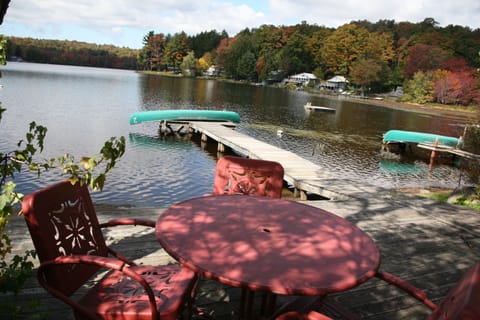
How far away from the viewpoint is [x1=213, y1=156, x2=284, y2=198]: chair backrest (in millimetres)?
3447

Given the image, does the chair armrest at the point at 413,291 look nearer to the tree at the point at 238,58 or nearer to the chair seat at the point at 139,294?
the chair seat at the point at 139,294

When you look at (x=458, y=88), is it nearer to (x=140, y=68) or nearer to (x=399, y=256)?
(x=399, y=256)

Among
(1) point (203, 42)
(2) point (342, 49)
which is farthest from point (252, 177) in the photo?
(1) point (203, 42)

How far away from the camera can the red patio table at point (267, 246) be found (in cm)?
165

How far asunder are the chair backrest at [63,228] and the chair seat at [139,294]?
14 cm

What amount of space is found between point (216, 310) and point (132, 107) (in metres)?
25.8

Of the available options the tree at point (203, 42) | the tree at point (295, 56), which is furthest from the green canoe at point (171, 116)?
the tree at point (203, 42)

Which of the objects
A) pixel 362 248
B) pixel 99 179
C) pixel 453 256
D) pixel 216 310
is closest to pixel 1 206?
pixel 99 179

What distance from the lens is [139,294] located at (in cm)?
199

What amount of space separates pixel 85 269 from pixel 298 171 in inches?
320

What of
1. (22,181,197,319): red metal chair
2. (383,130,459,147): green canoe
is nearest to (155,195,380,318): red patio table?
(22,181,197,319): red metal chair

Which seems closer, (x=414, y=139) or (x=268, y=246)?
(x=268, y=246)

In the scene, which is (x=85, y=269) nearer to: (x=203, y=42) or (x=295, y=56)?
(x=295, y=56)

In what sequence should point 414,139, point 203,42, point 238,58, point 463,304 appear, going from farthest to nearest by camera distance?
point 203,42, point 238,58, point 414,139, point 463,304
